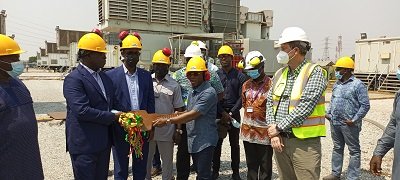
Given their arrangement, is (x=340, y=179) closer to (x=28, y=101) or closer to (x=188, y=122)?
(x=188, y=122)

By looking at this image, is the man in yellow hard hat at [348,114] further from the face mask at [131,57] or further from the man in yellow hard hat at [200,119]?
the face mask at [131,57]

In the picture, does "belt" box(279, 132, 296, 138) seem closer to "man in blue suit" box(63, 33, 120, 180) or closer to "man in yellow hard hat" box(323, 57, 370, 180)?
"man in blue suit" box(63, 33, 120, 180)

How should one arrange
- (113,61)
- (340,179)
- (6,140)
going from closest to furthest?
1. (6,140)
2. (340,179)
3. (113,61)

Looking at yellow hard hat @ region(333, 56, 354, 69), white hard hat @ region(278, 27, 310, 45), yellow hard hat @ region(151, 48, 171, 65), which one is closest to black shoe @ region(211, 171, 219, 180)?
yellow hard hat @ region(151, 48, 171, 65)

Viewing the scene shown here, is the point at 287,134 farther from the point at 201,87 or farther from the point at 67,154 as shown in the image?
the point at 67,154

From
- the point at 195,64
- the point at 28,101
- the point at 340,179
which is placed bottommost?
the point at 340,179

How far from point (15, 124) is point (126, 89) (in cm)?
133

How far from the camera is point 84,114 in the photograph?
2807 mm

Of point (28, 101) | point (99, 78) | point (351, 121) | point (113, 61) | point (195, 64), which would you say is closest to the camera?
point (28, 101)

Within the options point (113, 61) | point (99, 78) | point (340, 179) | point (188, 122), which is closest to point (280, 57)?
point (188, 122)

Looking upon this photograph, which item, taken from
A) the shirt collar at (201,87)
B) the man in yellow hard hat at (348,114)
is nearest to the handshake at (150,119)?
the shirt collar at (201,87)

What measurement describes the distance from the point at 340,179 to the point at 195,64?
291 centimetres

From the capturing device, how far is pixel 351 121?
4.25 meters

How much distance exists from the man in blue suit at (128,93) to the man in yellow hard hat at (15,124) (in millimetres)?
968
